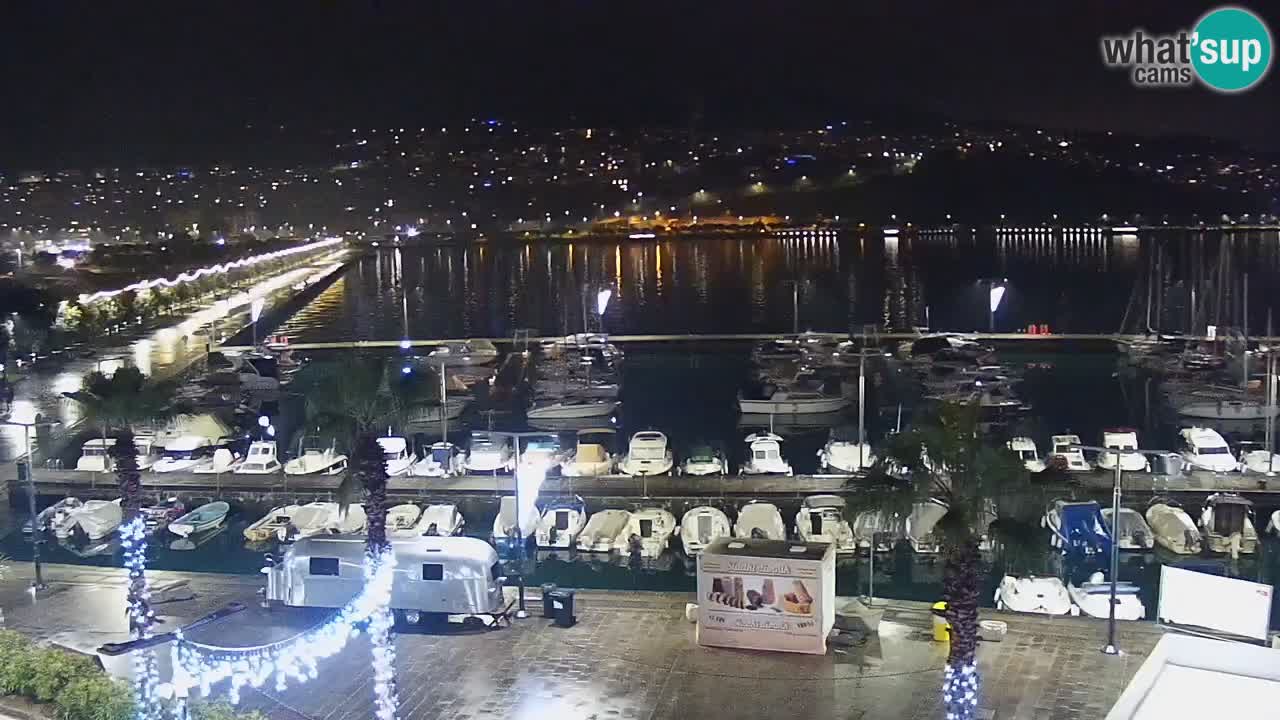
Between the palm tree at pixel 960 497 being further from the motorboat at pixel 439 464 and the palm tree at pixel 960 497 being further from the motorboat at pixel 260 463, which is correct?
the motorboat at pixel 260 463

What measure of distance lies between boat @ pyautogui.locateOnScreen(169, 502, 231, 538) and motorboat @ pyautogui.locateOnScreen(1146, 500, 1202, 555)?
59.9ft

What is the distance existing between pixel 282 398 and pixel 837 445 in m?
22.0

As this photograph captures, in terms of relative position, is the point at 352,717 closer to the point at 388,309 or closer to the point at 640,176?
the point at 388,309

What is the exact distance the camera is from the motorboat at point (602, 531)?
73.7 ft

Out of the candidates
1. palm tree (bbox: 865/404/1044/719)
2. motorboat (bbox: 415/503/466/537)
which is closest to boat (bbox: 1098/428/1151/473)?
motorboat (bbox: 415/503/466/537)

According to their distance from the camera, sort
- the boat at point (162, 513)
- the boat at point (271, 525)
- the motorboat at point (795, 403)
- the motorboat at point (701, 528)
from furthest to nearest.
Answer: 1. the motorboat at point (795, 403)
2. the boat at point (162, 513)
3. the boat at point (271, 525)
4. the motorboat at point (701, 528)

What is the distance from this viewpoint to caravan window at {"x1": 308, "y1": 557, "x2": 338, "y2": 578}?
1449cm

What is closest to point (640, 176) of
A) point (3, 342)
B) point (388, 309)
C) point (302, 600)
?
point (388, 309)

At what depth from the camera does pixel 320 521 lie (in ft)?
77.1

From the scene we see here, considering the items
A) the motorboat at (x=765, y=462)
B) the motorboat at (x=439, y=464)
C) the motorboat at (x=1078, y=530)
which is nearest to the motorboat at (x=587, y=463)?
the motorboat at (x=439, y=464)

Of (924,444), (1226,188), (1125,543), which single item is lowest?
(1125,543)

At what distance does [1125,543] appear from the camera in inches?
877

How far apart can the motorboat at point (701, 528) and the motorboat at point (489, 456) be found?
19.4 ft

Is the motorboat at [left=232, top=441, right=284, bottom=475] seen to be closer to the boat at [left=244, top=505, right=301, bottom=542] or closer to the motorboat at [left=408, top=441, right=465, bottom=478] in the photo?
the motorboat at [left=408, top=441, right=465, bottom=478]
